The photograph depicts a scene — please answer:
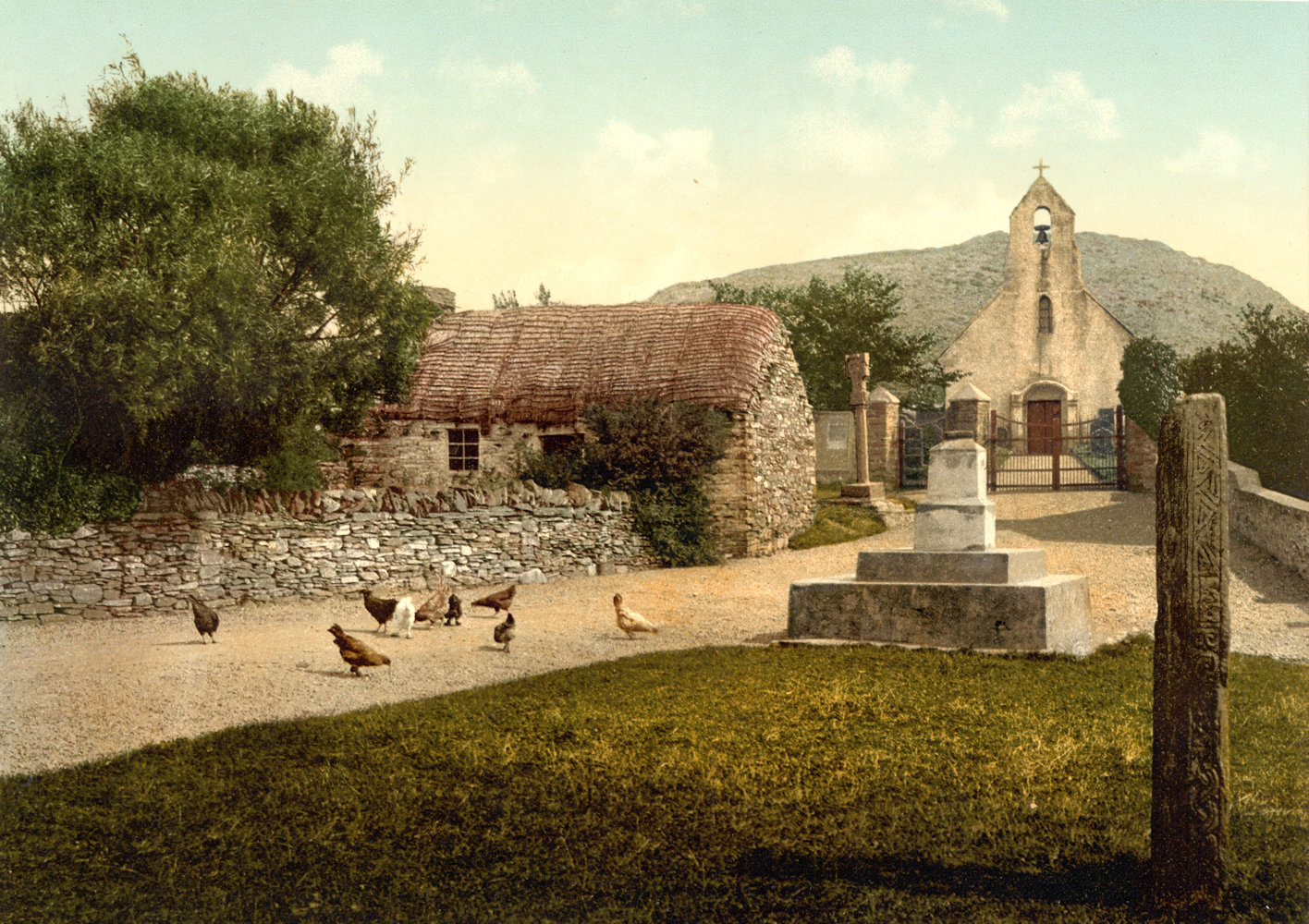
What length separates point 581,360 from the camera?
822 inches

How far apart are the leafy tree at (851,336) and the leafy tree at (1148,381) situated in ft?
25.8

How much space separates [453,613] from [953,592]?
5927mm

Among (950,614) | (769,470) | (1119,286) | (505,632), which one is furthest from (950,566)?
(1119,286)

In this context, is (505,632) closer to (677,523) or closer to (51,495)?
(51,495)

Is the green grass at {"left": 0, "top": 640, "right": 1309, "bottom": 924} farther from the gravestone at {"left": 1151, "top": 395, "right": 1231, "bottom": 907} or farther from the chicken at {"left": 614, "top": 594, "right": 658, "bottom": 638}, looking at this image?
the chicken at {"left": 614, "top": 594, "right": 658, "bottom": 638}

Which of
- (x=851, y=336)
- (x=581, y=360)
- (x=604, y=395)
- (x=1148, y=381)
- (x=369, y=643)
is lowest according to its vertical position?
(x=369, y=643)

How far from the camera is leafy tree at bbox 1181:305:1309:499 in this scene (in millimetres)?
18469

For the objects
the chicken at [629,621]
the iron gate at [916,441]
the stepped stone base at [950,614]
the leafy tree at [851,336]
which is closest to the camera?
the stepped stone base at [950,614]

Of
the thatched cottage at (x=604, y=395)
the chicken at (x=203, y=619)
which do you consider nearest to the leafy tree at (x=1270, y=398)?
the thatched cottage at (x=604, y=395)

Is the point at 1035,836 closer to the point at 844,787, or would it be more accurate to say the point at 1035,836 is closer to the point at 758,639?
the point at 844,787

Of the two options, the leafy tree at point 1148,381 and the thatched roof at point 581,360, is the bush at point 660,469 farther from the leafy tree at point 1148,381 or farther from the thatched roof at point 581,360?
the leafy tree at point 1148,381

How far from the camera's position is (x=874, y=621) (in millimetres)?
10023

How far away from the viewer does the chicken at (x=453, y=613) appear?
12156 mm

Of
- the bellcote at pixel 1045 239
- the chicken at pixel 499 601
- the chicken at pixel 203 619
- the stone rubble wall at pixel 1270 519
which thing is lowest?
the chicken at pixel 499 601
